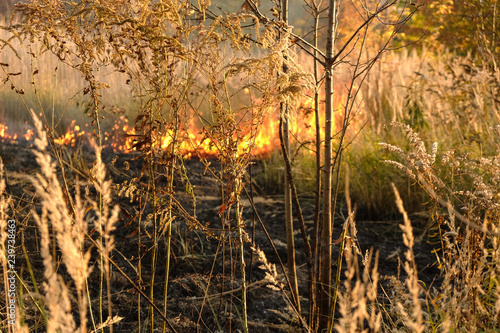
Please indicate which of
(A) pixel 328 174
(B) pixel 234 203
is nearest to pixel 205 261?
(A) pixel 328 174

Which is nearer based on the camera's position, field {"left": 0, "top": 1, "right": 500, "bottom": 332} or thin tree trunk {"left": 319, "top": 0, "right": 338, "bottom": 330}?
field {"left": 0, "top": 1, "right": 500, "bottom": 332}

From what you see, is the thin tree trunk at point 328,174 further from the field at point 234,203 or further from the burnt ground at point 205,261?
the burnt ground at point 205,261

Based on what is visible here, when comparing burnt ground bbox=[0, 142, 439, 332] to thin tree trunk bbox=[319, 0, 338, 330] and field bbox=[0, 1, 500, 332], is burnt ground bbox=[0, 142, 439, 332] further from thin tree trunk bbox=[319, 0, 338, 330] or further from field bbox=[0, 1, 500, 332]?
thin tree trunk bbox=[319, 0, 338, 330]

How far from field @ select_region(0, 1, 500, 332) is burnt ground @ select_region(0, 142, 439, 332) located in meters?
0.02

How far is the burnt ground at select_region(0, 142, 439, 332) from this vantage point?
2393mm

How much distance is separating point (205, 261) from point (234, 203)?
1.63 metres

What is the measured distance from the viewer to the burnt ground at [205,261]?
239 cm

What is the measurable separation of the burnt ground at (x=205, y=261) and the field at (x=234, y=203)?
2 cm

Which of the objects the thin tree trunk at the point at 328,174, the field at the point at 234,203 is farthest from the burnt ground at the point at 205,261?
the thin tree trunk at the point at 328,174

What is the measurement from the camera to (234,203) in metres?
1.63

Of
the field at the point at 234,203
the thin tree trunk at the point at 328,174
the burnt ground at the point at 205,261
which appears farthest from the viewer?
the burnt ground at the point at 205,261

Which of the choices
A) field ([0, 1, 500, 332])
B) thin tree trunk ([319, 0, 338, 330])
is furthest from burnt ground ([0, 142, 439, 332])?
thin tree trunk ([319, 0, 338, 330])

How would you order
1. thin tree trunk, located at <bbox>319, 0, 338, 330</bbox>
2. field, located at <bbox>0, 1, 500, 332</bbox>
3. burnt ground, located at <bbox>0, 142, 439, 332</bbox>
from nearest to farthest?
field, located at <bbox>0, 1, 500, 332</bbox>
thin tree trunk, located at <bbox>319, 0, 338, 330</bbox>
burnt ground, located at <bbox>0, 142, 439, 332</bbox>

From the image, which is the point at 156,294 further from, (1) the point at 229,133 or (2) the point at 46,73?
(2) the point at 46,73
